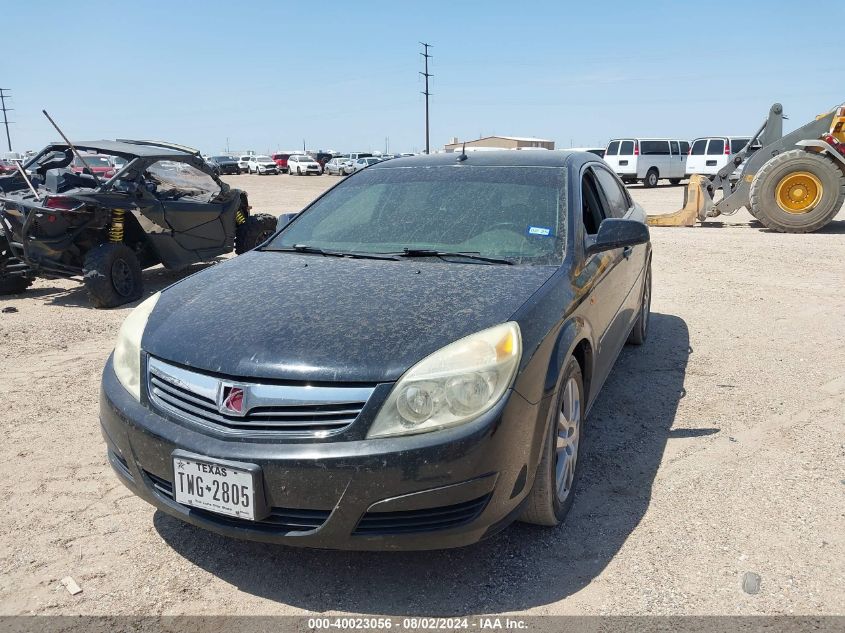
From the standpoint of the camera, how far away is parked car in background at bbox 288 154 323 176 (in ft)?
154

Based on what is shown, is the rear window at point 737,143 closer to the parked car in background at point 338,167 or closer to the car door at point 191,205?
the car door at point 191,205

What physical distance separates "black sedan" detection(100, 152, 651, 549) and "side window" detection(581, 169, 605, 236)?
0.27m

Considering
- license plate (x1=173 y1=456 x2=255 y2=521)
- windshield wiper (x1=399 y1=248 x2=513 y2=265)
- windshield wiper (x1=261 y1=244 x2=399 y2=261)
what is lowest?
license plate (x1=173 y1=456 x2=255 y2=521)

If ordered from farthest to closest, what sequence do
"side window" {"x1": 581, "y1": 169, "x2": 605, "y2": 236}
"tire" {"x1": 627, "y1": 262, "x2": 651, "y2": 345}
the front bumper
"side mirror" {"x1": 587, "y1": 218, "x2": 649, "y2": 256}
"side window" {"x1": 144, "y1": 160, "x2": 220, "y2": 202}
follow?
1. "side window" {"x1": 144, "y1": 160, "x2": 220, "y2": 202}
2. "tire" {"x1": 627, "y1": 262, "x2": 651, "y2": 345}
3. "side window" {"x1": 581, "y1": 169, "x2": 605, "y2": 236}
4. "side mirror" {"x1": 587, "y1": 218, "x2": 649, "y2": 256}
5. the front bumper

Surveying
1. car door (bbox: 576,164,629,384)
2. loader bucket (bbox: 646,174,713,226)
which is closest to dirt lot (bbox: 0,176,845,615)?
car door (bbox: 576,164,629,384)

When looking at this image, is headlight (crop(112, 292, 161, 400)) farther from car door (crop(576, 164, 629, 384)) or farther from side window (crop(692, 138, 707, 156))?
side window (crop(692, 138, 707, 156))

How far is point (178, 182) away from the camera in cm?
871

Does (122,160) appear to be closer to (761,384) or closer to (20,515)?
(20,515)

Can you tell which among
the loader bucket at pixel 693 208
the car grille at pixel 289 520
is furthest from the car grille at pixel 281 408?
the loader bucket at pixel 693 208

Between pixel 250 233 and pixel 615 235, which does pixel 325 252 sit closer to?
pixel 615 235

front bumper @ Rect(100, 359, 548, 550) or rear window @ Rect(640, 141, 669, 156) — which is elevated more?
rear window @ Rect(640, 141, 669, 156)

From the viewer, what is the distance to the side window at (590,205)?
12.0 ft

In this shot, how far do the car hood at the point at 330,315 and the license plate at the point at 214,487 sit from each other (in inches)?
12.9

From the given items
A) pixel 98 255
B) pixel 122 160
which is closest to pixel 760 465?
pixel 98 255
